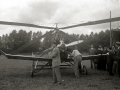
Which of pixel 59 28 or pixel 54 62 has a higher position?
pixel 59 28

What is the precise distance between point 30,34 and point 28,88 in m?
69.0

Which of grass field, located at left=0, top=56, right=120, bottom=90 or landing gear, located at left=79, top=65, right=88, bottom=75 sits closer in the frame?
grass field, located at left=0, top=56, right=120, bottom=90

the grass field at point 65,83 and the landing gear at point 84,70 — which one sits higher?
the landing gear at point 84,70

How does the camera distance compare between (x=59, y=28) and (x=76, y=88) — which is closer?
(x=76, y=88)

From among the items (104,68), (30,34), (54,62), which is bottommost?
(104,68)

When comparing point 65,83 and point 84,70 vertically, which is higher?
point 84,70

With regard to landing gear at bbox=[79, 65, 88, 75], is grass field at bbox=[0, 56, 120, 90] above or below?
below

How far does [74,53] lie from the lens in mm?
8242

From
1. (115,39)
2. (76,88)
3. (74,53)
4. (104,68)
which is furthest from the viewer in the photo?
(115,39)

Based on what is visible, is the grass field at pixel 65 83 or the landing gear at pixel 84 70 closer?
the grass field at pixel 65 83

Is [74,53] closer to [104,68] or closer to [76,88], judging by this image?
[76,88]

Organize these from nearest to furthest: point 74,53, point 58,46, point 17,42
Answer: point 58,46 → point 74,53 → point 17,42

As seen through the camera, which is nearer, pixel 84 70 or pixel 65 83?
pixel 65 83

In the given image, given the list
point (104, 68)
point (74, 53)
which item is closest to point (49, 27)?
point (74, 53)
